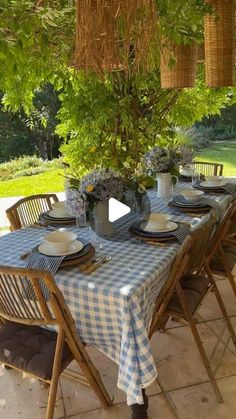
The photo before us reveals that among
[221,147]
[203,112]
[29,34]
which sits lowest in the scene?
[221,147]

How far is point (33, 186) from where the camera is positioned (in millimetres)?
6832

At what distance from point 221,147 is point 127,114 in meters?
8.59

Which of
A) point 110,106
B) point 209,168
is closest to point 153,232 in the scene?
point 110,106

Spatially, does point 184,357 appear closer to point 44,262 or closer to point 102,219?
point 102,219

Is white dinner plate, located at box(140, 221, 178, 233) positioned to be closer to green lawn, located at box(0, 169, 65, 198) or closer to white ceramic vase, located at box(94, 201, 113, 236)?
white ceramic vase, located at box(94, 201, 113, 236)

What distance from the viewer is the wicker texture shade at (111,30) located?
1376 mm

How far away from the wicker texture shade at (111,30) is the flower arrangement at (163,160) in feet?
3.45

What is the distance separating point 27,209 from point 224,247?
4.58 ft

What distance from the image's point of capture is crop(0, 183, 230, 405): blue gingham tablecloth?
1423 millimetres

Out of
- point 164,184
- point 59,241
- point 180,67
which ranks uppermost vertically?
point 180,67

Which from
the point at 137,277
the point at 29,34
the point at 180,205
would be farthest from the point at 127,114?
the point at 137,277

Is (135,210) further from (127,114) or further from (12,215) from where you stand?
(127,114)

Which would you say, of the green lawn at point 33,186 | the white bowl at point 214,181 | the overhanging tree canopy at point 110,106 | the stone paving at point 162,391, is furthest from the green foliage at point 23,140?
the stone paving at point 162,391

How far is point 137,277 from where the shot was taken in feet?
5.00
